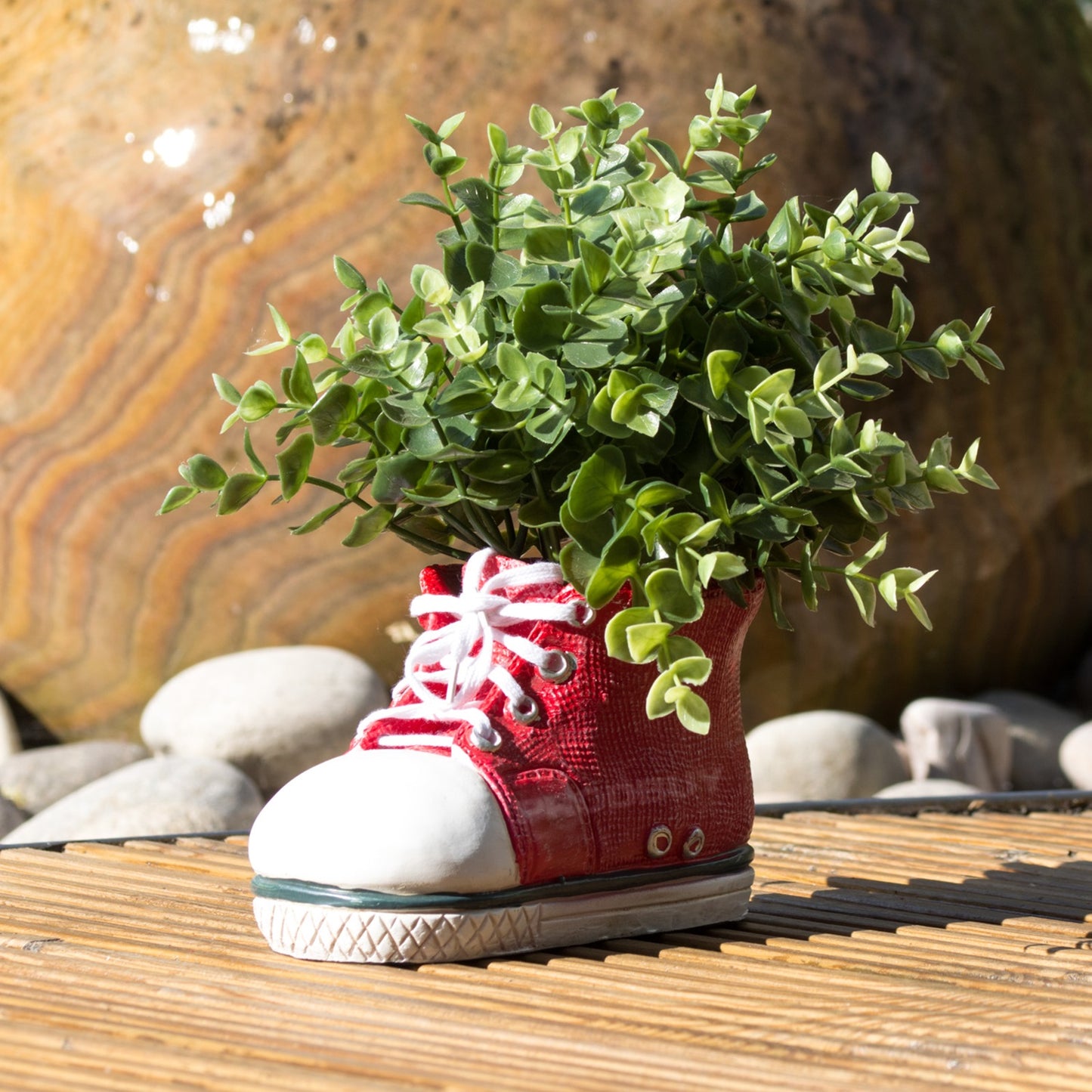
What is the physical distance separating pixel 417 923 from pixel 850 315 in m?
0.64

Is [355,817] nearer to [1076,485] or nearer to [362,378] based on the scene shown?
[362,378]

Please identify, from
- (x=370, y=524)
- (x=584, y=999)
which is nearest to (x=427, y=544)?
(x=370, y=524)

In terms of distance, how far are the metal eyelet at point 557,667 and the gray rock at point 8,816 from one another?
164 centimetres

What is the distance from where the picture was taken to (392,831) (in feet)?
Answer: 3.76

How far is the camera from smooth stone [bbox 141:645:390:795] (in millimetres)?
2777

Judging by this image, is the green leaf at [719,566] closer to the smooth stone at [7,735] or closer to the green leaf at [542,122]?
the green leaf at [542,122]

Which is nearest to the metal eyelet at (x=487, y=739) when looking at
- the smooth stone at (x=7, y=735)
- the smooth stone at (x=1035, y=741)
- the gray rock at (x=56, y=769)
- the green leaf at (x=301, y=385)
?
the green leaf at (x=301, y=385)

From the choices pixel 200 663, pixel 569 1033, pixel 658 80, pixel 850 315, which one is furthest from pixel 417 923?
pixel 658 80

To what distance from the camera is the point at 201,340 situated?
2.88 m

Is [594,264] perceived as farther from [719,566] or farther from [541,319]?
[719,566]

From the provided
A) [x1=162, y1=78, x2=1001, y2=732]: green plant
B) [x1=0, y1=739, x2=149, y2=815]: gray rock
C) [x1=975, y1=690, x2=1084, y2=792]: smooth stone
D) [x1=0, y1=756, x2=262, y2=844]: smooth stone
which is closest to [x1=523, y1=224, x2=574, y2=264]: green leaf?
[x1=162, y1=78, x2=1001, y2=732]: green plant

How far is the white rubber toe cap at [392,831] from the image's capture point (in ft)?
3.75

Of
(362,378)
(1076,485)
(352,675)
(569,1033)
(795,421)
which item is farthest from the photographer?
(1076,485)

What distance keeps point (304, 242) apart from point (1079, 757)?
189 centimetres
